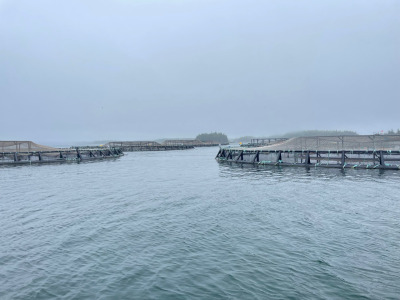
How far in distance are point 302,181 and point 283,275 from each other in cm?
2545

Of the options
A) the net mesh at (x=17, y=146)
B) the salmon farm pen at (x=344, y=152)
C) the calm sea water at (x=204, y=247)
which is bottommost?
the calm sea water at (x=204, y=247)

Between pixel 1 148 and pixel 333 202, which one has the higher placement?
pixel 1 148

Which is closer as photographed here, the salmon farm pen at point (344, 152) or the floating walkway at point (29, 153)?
the salmon farm pen at point (344, 152)

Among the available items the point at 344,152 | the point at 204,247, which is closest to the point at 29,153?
the point at 204,247

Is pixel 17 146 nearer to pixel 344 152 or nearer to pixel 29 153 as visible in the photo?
pixel 29 153

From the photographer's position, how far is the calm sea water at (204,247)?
31.2 feet

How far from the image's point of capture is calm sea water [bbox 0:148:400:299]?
951 cm

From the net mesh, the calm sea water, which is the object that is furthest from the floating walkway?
the calm sea water

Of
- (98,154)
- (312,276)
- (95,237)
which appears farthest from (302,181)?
(98,154)

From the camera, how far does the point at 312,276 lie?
1005cm

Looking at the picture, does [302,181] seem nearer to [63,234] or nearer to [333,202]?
[333,202]

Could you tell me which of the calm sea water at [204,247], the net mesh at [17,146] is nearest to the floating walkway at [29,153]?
the net mesh at [17,146]

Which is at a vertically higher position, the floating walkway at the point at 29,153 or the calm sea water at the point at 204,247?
the floating walkway at the point at 29,153

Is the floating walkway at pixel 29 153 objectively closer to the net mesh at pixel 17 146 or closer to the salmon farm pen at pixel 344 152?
the net mesh at pixel 17 146
